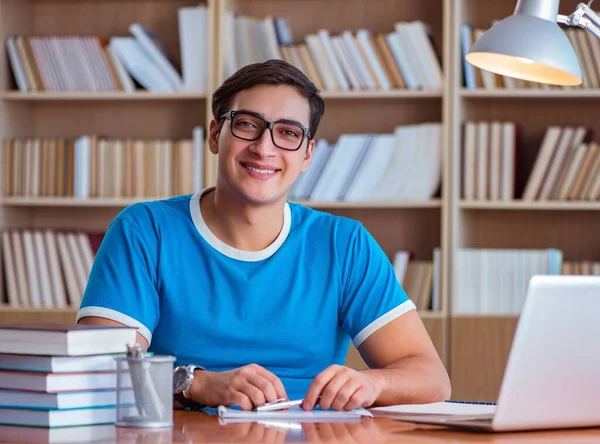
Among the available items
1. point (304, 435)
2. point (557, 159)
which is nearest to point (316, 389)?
point (304, 435)

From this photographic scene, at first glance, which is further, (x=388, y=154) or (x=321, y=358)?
(x=388, y=154)

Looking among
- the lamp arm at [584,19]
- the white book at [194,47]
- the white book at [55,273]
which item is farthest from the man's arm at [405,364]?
the white book at [55,273]

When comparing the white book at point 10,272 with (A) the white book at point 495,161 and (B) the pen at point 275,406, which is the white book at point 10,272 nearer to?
(A) the white book at point 495,161

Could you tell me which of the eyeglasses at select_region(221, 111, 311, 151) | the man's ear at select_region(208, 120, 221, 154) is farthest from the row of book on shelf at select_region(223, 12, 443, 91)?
the eyeglasses at select_region(221, 111, 311, 151)

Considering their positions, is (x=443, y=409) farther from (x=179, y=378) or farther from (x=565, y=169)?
(x=565, y=169)

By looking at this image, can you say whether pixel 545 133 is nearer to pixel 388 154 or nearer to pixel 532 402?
pixel 388 154

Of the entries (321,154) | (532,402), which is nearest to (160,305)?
(532,402)

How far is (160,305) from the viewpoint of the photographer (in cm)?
195

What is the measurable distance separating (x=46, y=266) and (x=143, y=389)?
2650 millimetres

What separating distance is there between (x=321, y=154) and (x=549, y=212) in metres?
0.93

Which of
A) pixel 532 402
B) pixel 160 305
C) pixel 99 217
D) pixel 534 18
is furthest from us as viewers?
pixel 99 217

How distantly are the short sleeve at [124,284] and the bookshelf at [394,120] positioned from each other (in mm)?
1757

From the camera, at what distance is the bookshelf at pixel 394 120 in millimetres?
3553

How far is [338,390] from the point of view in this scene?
1552mm
